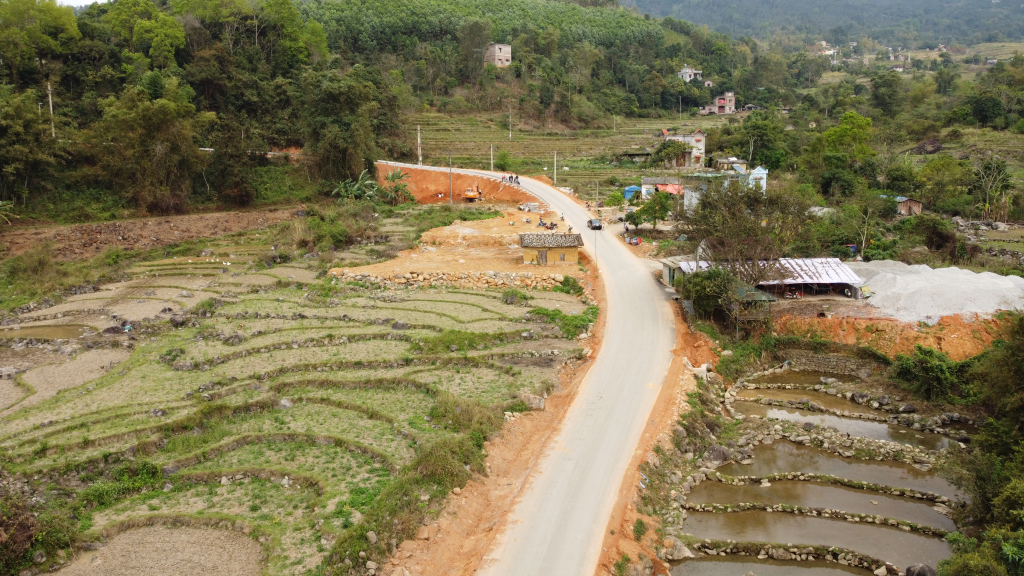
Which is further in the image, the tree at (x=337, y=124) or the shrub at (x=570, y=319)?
Answer: the tree at (x=337, y=124)

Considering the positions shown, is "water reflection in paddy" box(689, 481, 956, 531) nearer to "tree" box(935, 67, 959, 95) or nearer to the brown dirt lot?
the brown dirt lot

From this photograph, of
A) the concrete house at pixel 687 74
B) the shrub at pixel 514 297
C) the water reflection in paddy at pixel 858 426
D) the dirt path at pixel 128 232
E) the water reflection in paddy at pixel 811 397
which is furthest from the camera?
the concrete house at pixel 687 74

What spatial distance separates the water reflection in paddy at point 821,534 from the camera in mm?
15938

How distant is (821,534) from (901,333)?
508 inches

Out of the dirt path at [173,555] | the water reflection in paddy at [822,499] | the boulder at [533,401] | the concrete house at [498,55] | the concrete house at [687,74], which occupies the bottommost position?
the water reflection in paddy at [822,499]

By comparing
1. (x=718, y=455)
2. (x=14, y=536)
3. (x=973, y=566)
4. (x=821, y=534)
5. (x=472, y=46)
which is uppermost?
(x=472, y=46)

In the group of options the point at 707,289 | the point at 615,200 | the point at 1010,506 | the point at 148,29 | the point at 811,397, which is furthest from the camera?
the point at 148,29

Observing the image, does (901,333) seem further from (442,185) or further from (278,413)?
(442,185)

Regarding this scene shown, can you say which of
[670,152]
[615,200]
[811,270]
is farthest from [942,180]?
[811,270]

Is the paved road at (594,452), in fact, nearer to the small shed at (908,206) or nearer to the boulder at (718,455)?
the boulder at (718,455)

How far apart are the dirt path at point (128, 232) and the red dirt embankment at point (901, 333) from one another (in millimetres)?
36457

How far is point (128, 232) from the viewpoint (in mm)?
42938

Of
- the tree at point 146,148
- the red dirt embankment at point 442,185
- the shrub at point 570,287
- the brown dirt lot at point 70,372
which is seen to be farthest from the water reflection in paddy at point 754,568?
the tree at point 146,148

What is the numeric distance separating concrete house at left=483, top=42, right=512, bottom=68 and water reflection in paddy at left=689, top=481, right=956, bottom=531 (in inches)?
3317
